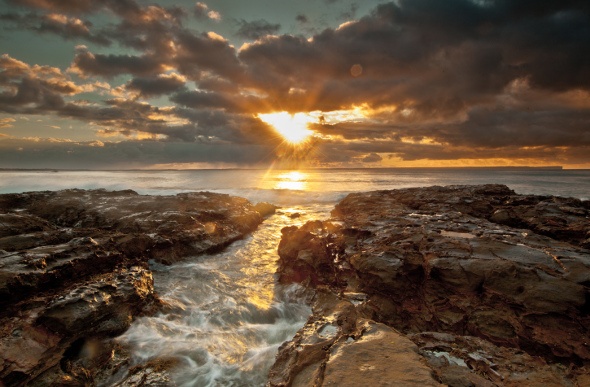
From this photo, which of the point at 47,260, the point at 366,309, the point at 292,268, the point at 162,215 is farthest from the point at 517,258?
the point at 162,215

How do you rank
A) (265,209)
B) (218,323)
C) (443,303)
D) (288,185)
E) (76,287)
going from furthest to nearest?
(288,185) → (265,209) → (218,323) → (76,287) → (443,303)

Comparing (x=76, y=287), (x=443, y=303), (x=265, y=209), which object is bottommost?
(x=265, y=209)

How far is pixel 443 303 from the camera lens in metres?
6.83

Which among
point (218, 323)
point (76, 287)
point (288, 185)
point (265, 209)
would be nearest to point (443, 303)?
point (218, 323)

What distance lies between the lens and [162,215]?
15.4 m

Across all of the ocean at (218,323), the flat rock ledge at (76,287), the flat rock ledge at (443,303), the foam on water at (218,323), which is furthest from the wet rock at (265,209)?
the flat rock ledge at (443,303)

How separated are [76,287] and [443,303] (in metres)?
9.22

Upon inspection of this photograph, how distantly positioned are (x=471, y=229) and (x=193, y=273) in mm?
10526

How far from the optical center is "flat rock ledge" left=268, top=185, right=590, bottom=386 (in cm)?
388

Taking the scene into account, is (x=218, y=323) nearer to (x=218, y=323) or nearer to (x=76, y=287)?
(x=218, y=323)

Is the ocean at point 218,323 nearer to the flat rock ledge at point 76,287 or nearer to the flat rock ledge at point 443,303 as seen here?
the flat rock ledge at point 76,287

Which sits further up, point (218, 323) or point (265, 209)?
point (265, 209)

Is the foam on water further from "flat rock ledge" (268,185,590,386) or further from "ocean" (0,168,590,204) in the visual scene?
"ocean" (0,168,590,204)

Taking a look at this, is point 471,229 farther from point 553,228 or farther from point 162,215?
point 162,215
